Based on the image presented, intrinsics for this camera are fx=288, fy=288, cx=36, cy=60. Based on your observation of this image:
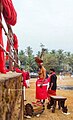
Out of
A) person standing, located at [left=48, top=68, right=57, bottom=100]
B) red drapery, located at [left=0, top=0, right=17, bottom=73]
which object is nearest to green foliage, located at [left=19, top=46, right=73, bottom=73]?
person standing, located at [left=48, top=68, right=57, bottom=100]

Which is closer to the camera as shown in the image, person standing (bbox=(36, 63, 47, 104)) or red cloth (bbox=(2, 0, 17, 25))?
red cloth (bbox=(2, 0, 17, 25))

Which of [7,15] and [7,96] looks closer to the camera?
[7,96]

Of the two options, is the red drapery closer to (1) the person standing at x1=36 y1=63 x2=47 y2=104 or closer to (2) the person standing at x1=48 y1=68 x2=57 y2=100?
(1) the person standing at x1=36 y1=63 x2=47 y2=104

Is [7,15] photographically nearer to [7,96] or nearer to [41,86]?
[7,96]

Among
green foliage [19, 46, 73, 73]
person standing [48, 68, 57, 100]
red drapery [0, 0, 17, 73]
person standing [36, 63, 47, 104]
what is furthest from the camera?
green foliage [19, 46, 73, 73]

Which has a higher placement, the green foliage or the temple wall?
the green foliage

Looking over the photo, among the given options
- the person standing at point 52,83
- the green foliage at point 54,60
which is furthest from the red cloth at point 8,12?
the green foliage at point 54,60

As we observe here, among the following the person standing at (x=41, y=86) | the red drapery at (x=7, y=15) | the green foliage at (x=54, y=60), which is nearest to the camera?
the red drapery at (x=7, y=15)

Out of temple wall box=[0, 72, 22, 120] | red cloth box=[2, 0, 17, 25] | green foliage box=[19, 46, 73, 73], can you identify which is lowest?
temple wall box=[0, 72, 22, 120]

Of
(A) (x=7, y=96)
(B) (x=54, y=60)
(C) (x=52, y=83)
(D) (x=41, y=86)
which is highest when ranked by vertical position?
(B) (x=54, y=60)

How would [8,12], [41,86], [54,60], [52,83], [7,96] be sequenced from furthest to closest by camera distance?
[54,60], [52,83], [41,86], [8,12], [7,96]

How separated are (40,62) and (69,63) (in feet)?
307

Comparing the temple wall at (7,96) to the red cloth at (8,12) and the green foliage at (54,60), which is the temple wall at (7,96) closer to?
the red cloth at (8,12)

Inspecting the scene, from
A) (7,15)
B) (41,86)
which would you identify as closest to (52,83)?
(41,86)
